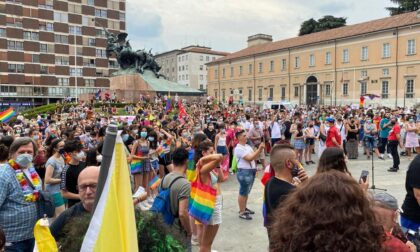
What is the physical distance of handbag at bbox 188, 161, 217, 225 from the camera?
14.8 ft

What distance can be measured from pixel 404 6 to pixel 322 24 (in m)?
14.7

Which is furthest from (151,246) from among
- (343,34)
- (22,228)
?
(343,34)

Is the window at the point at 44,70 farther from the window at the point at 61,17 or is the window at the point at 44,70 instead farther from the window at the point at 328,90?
the window at the point at 328,90

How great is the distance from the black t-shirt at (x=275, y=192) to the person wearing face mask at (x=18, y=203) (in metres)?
2.32

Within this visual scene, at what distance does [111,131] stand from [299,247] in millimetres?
1006

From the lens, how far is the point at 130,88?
37.3m

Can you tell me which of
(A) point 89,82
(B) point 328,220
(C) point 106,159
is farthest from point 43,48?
(B) point 328,220

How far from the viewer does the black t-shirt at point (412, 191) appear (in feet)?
10.9

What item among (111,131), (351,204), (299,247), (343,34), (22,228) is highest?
(343,34)

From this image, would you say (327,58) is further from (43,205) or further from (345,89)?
(43,205)

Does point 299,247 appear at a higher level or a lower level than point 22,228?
higher

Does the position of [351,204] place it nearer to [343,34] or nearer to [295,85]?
[343,34]

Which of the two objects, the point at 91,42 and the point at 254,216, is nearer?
the point at 254,216

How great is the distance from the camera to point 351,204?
61.0 inches
